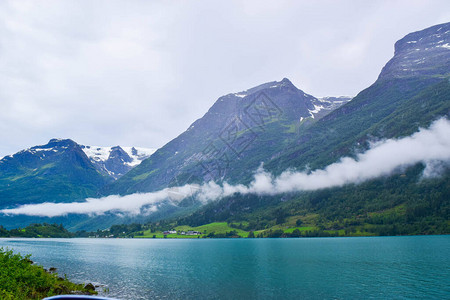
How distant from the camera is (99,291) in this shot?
54.1 metres

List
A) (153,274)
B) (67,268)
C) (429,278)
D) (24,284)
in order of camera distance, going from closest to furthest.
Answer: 1. (24,284)
2. (429,278)
3. (153,274)
4. (67,268)

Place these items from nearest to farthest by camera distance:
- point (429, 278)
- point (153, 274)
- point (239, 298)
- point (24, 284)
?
point (24, 284) < point (239, 298) < point (429, 278) < point (153, 274)

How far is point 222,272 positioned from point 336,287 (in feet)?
98.3

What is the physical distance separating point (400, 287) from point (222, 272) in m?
39.8

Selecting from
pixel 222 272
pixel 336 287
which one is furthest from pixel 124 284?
pixel 336 287

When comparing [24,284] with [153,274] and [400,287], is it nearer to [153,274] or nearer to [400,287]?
[153,274]

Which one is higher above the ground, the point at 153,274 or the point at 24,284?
the point at 24,284

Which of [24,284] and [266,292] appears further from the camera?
[266,292]

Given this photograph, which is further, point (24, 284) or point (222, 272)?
point (222, 272)

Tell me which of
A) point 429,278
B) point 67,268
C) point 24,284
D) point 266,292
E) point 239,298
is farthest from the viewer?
point 67,268

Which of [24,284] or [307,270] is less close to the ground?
[24,284]

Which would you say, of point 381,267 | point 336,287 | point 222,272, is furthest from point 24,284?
point 381,267

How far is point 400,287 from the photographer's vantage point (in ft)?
177

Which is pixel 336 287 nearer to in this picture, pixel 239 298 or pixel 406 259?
pixel 239 298
